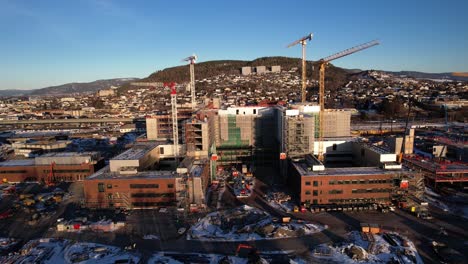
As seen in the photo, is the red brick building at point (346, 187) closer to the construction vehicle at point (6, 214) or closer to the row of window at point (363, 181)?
the row of window at point (363, 181)

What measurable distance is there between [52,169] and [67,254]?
23.7m

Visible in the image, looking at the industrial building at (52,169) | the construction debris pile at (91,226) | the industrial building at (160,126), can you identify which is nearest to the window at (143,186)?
the construction debris pile at (91,226)

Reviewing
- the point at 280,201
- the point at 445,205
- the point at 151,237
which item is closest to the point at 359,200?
the point at 280,201

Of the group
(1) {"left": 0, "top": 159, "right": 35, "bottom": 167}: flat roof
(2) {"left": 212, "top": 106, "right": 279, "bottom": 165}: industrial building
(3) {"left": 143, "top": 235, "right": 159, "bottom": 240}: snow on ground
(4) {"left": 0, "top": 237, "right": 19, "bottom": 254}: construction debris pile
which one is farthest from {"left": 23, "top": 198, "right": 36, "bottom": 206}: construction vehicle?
(2) {"left": 212, "top": 106, "right": 279, "bottom": 165}: industrial building

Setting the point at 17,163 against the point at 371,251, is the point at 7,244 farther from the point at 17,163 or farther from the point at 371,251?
the point at 371,251

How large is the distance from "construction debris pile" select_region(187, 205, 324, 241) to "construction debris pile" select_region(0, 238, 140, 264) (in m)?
5.88

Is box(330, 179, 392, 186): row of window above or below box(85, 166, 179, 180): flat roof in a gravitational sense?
below

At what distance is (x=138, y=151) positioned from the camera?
40969 mm

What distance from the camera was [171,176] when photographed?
1303 inches

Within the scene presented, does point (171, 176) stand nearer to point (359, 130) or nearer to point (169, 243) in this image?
point (169, 243)

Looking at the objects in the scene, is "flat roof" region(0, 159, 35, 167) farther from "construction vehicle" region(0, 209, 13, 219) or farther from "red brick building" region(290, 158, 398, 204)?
"red brick building" region(290, 158, 398, 204)

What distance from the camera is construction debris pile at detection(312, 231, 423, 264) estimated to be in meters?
22.0

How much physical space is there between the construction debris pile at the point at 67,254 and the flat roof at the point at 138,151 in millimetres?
12711

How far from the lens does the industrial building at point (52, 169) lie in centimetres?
4303
